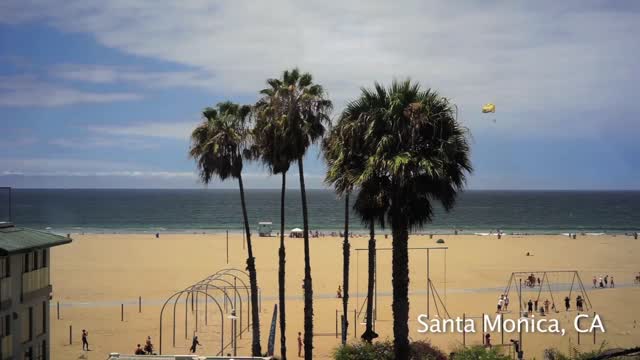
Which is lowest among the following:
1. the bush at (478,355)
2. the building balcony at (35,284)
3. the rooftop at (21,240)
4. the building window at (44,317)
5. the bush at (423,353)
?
the bush at (423,353)

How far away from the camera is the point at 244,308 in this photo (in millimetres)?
35531

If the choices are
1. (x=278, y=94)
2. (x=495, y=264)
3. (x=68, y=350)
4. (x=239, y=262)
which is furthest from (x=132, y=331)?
(x=495, y=264)

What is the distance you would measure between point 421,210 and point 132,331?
2008cm

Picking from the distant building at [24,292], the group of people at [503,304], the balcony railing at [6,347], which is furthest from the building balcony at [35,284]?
the group of people at [503,304]

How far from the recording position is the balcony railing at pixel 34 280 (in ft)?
54.5

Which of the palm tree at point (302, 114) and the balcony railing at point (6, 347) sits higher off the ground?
the palm tree at point (302, 114)

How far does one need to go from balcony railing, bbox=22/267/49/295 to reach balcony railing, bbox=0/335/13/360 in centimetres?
134

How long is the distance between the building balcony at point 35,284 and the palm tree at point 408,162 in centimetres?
929

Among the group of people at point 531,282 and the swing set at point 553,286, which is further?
the group of people at point 531,282

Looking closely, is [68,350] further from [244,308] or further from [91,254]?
[91,254]

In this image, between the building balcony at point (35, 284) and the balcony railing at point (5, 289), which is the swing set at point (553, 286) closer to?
the building balcony at point (35, 284)

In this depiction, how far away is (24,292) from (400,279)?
9.85m

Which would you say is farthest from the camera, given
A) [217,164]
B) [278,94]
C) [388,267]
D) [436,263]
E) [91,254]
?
[91,254]

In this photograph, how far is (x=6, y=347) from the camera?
50.8 ft
